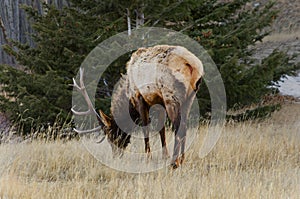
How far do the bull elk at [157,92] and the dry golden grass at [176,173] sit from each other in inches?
19.1

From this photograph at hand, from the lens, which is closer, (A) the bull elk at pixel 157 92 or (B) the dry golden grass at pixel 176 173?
Answer: (B) the dry golden grass at pixel 176 173

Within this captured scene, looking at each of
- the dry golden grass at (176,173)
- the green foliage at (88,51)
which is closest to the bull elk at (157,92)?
the dry golden grass at (176,173)

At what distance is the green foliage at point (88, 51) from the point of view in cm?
812

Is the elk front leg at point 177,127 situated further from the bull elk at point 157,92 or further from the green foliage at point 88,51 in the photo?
the green foliage at point 88,51

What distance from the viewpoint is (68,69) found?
873 cm

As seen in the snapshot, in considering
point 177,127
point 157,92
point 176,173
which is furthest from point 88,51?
point 176,173

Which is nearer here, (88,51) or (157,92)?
(157,92)

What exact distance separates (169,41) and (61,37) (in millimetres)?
2195

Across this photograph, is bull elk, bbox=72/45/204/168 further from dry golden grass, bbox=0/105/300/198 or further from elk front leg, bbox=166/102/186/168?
dry golden grass, bbox=0/105/300/198

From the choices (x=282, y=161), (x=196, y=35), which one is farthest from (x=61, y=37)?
(x=282, y=161)

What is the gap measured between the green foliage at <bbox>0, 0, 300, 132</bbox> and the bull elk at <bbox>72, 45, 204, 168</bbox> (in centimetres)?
195

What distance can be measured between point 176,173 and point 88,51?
4190mm

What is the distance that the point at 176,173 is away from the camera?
5.02 meters

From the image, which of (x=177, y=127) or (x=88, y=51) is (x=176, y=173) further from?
(x=88, y=51)
